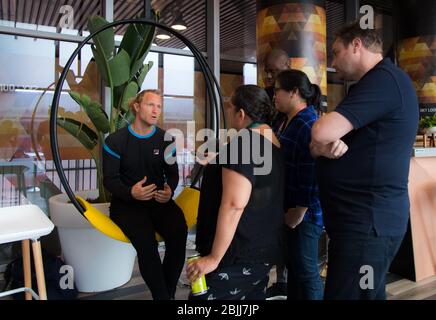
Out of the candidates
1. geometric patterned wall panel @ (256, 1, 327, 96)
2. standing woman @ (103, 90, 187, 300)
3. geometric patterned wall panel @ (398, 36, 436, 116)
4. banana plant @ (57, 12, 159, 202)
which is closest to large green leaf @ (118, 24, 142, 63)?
banana plant @ (57, 12, 159, 202)

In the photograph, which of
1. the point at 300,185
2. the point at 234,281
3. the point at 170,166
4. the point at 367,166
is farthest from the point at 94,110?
the point at 367,166

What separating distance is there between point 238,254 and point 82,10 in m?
3.15

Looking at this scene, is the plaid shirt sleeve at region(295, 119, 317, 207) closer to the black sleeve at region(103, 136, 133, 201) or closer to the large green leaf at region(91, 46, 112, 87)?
the black sleeve at region(103, 136, 133, 201)

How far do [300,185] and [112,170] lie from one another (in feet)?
3.83

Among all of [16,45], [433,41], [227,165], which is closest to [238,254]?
[227,165]

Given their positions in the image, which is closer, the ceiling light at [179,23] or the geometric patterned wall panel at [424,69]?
the ceiling light at [179,23]

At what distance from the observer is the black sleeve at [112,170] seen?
224cm

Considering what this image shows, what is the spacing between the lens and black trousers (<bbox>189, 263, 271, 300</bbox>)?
140 centimetres

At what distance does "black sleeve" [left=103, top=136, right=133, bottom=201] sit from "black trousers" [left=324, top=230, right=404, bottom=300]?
1305 mm

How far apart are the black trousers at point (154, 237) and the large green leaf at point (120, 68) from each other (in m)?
0.98

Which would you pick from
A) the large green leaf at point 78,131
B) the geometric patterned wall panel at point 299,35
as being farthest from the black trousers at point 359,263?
the geometric patterned wall panel at point 299,35

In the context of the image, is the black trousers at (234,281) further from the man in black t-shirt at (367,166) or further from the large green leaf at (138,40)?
the large green leaf at (138,40)

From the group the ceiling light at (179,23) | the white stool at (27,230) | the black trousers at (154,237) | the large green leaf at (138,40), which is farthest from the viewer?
the ceiling light at (179,23)
